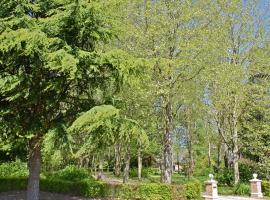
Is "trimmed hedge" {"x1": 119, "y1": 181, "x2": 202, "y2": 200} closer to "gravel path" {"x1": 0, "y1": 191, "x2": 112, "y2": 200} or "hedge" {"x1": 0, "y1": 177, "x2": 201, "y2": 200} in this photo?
"hedge" {"x1": 0, "y1": 177, "x2": 201, "y2": 200}

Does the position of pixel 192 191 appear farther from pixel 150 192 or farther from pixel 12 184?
pixel 12 184

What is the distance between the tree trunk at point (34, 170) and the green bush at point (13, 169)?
5.01 meters

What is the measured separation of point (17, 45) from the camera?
37.5 feet

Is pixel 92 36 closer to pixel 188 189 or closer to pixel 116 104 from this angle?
pixel 116 104

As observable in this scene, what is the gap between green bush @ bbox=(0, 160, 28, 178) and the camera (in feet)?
61.8

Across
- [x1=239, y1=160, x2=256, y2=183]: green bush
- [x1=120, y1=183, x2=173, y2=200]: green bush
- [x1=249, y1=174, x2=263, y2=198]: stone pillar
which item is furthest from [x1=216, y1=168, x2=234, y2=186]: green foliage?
[x1=120, y1=183, x2=173, y2=200]: green bush

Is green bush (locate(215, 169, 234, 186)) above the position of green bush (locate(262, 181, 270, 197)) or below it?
above

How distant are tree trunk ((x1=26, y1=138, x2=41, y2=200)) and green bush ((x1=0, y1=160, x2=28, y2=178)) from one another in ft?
16.4

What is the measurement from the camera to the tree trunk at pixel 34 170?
1351 centimetres

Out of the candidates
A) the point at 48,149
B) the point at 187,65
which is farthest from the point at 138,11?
the point at 48,149

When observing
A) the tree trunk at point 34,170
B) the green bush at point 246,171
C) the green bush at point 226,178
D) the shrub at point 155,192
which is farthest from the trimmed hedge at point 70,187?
the green bush at point 246,171

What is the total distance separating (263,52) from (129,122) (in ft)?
55.4

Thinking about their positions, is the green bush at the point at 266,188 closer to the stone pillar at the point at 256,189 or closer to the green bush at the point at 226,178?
the stone pillar at the point at 256,189

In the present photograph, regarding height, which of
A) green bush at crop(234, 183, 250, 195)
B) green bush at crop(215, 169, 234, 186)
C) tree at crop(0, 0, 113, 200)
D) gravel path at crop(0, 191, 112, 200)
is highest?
tree at crop(0, 0, 113, 200)
